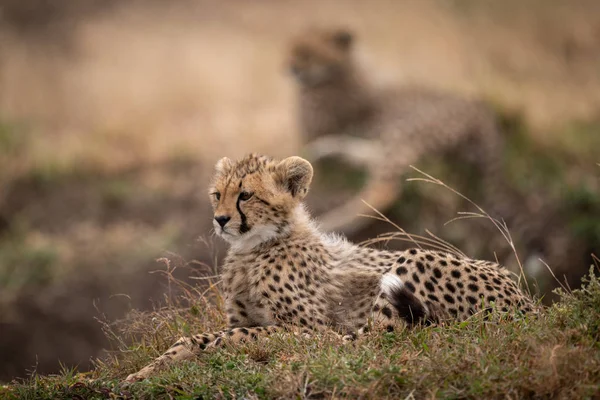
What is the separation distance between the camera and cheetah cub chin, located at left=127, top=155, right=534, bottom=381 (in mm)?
4336

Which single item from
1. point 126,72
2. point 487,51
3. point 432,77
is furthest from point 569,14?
point 126,72

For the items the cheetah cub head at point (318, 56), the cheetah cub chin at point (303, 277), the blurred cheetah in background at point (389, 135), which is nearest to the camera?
the cheetah cub chin at point (303, 277)

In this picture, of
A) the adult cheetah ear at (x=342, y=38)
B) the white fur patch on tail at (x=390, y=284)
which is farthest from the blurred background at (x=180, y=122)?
the white fur patch on tail at (x=390, y=284)

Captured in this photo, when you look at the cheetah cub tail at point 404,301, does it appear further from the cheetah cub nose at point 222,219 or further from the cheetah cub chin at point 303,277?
the cheetah cub nose at point 222,219

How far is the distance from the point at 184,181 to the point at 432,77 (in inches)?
158

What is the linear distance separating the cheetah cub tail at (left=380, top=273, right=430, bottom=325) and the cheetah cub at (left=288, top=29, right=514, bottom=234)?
16.2 feet

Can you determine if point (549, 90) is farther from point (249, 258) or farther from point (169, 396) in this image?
point (169, 396)

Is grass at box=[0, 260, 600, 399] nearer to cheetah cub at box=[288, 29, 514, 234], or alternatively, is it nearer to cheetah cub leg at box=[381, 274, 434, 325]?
cheetah cub leg at box=[381, 274, 434, 325]

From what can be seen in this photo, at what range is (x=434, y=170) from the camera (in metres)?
9.77

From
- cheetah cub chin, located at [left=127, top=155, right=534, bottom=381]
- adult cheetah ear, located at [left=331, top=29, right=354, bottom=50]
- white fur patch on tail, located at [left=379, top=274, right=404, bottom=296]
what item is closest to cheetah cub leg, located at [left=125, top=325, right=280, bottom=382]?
cheetah cub chin, located at [left=127, top=155, right=534, bottom=381]

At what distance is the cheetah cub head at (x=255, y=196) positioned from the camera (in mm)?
4637

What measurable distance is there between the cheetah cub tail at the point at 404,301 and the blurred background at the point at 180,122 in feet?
11.3

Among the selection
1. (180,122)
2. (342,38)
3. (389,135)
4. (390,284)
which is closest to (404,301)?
(390,284)

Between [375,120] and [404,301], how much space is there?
7087 millimetres
